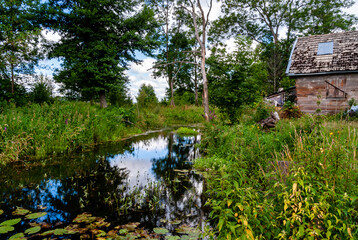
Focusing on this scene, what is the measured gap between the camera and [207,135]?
844 cm

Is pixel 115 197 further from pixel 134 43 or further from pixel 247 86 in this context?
pixel 134 43

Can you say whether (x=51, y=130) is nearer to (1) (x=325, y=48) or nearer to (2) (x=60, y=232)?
(2) (x=60, y=232)

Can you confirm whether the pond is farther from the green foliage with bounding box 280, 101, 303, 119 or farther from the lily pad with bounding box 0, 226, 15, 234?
the green foliage with bounding box 280, 101, 303, 119

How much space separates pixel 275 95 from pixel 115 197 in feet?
60.0

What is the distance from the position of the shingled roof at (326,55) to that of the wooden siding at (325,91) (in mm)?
581

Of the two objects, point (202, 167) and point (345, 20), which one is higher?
point (345, 20)

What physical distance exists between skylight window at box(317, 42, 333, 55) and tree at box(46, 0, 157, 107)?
1238 centimetres

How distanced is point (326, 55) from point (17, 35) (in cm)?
1887

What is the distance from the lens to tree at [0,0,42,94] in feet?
32.2

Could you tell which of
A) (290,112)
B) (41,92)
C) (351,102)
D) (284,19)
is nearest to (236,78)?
(290,112)

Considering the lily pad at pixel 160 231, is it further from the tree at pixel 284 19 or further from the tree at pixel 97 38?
the tree at pixel 284 19

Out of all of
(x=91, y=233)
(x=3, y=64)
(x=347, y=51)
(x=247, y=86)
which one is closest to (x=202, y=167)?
(x=91, y=233)

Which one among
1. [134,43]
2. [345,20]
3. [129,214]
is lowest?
[129,214]

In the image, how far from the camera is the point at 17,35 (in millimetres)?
9930
